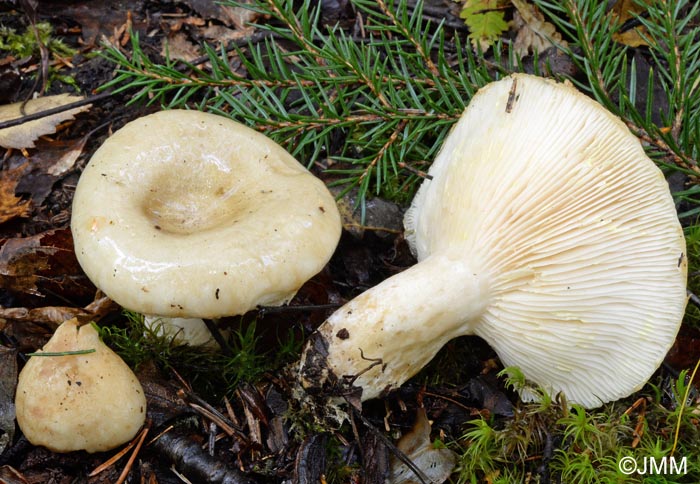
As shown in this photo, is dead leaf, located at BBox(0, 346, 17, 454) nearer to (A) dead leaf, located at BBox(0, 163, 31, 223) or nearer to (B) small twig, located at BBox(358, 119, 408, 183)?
(A) dead leaf, located at BBox(0, 163, 31, 223)

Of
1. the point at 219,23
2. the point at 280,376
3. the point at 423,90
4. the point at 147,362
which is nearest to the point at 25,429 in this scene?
the point at 147,362

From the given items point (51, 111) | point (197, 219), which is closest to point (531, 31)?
point (197, 219)

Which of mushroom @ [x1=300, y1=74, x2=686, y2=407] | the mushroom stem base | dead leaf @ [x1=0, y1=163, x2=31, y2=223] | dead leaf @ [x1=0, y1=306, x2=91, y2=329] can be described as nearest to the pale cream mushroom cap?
the mushroom stem base

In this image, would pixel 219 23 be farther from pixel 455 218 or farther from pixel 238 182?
pixel 455 218

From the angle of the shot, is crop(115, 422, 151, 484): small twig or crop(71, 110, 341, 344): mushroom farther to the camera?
crop(115, 422, 151, 484): small twig

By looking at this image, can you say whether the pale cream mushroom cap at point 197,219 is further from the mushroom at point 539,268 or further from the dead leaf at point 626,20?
the dead leaf at point 626,20

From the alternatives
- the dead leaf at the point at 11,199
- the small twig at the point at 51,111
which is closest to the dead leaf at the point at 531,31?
the small twig at the point at 51,111
